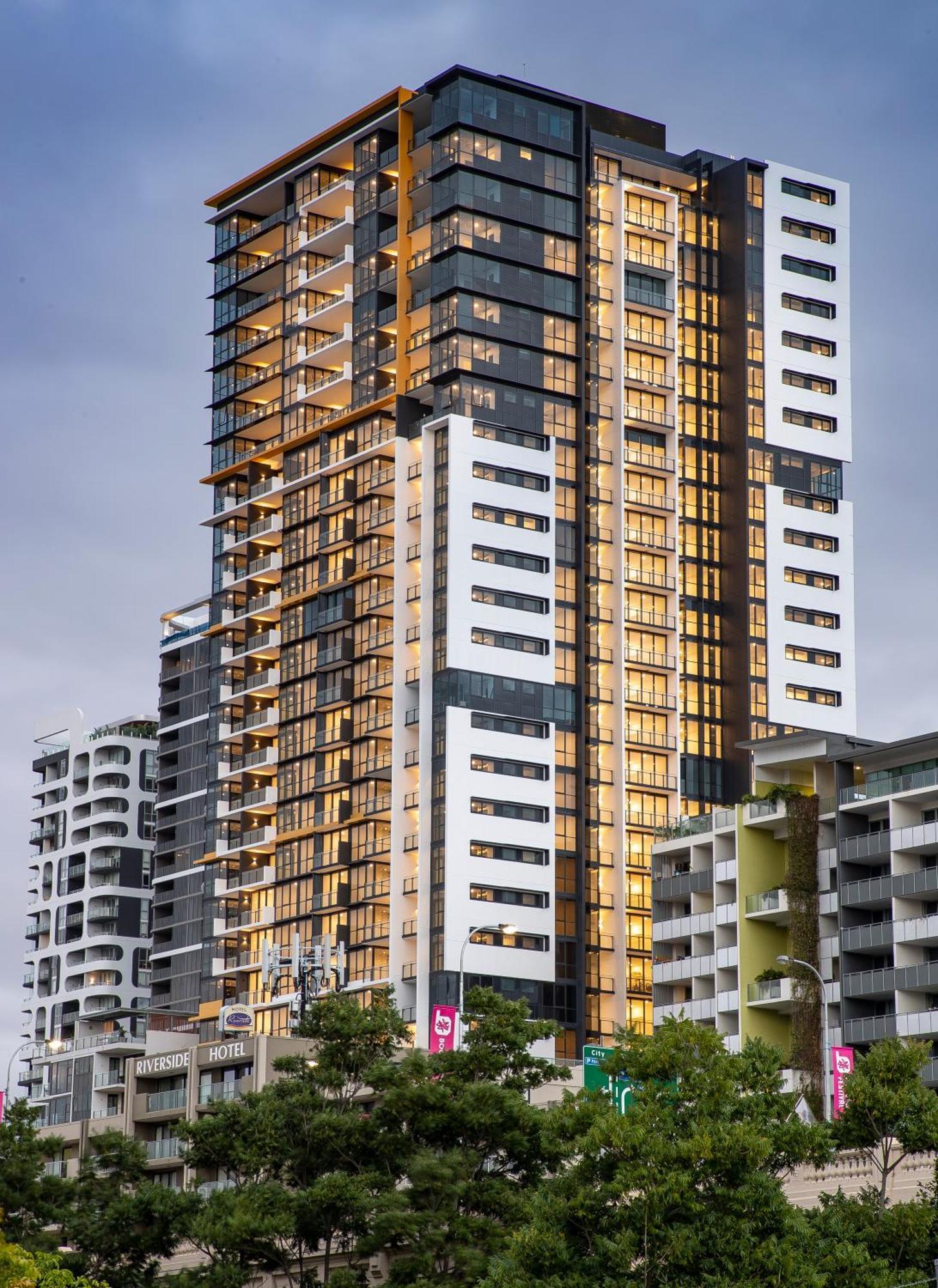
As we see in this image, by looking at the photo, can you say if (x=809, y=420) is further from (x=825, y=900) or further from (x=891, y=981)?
(x=891, y=981)

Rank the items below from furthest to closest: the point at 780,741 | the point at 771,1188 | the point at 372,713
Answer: the point at 372,713, the point at 780,741, the point at 771,1188

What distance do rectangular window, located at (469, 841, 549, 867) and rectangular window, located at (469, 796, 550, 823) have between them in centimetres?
205

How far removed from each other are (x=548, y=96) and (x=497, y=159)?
24.1 ft

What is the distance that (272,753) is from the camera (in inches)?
7372

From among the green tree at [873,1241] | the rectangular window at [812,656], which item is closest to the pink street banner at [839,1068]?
the green tree at [873,1241]

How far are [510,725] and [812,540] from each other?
33.3 meters

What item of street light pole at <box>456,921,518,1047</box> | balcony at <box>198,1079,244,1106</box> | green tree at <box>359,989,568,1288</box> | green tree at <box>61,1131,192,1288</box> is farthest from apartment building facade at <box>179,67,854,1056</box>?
green tree at <box>359,989,568,1288</box>

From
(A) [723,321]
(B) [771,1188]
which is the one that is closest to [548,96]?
(A) [723,321]

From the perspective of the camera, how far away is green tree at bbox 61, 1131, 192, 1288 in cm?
10438

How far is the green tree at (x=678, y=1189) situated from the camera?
73250 millimetres

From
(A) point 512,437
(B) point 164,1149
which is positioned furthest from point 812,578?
(B) point 164,1149

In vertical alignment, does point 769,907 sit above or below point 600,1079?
above

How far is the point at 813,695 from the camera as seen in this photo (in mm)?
185000

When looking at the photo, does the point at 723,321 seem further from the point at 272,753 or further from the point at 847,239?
the point at 272,753
